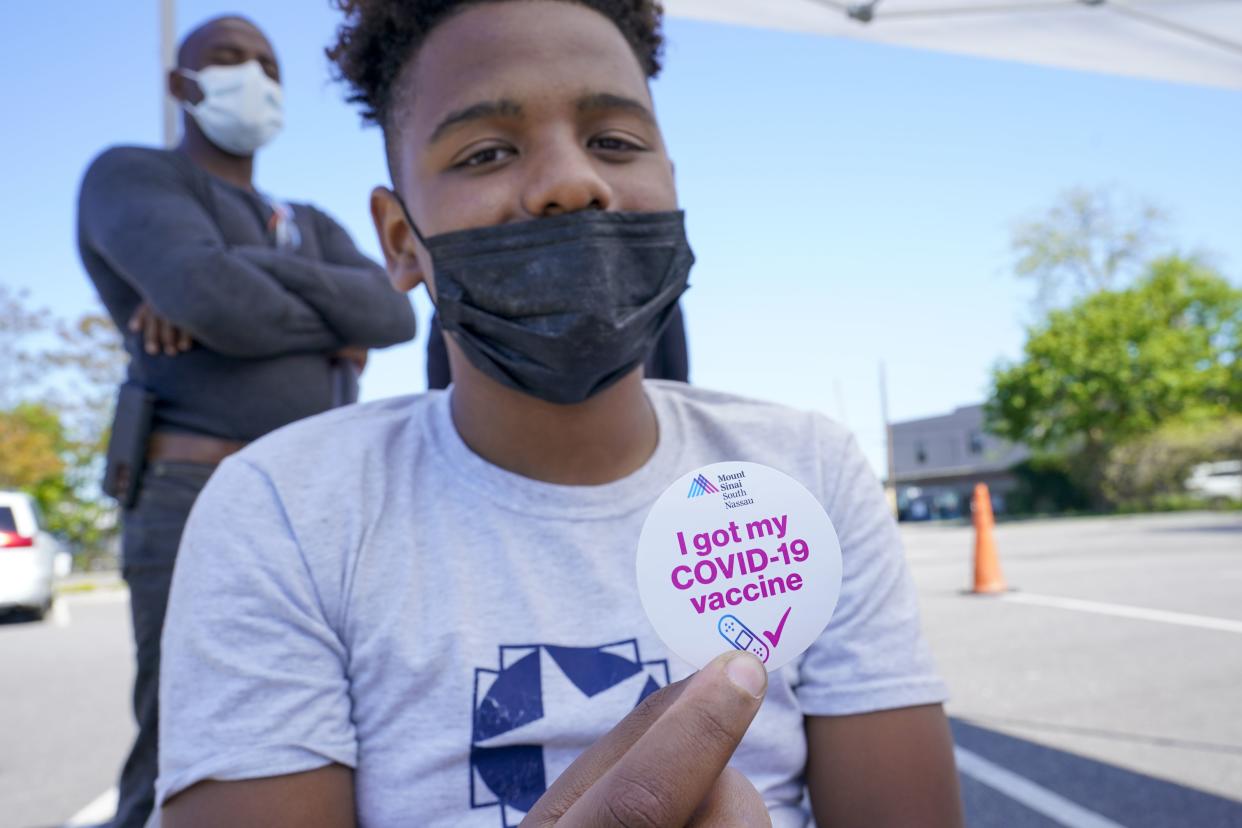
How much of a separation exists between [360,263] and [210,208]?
17.5 inches

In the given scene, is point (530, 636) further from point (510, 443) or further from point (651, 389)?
point (651, 389)

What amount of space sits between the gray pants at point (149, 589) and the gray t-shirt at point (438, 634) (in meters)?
0.87

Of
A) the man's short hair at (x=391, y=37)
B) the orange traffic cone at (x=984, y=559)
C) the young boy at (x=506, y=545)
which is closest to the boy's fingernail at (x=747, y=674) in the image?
the young boy at (x=506, y=545)

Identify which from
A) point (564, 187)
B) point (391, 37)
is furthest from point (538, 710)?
point (391, 37)

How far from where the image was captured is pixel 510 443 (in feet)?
4.97

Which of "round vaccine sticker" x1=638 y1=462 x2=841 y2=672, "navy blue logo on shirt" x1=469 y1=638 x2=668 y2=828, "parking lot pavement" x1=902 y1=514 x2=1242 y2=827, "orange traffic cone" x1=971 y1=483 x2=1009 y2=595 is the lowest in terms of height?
"parking lot pavement" x1=902 y1=514 x2=1242 y2=827

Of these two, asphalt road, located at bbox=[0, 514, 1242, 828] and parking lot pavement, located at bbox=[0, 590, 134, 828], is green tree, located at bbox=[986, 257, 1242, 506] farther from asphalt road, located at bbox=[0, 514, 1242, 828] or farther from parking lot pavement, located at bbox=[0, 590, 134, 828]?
parking lot pavement, located at bbox=[0, 590, 134, 828]

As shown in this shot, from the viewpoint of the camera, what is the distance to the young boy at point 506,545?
4.17ft

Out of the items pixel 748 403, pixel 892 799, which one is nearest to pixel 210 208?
pixel 748 403

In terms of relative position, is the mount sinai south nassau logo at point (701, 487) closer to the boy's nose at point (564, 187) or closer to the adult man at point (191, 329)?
the boy's nose at point (564, 187)

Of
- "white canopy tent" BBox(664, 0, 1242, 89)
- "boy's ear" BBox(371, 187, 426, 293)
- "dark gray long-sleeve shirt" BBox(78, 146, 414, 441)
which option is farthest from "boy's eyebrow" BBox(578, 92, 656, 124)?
"white canopy tent" BBox(664, 0, 1242, 89)

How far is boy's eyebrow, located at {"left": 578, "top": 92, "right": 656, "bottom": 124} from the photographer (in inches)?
58.5

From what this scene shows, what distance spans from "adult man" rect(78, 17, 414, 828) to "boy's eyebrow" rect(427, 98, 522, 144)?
93 cm

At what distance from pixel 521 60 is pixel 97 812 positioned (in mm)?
3929
